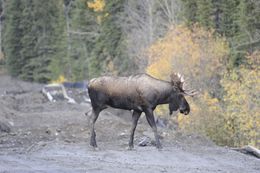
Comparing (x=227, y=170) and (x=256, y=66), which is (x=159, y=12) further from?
(x=227, y=170)

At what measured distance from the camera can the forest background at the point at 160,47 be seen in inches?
1398

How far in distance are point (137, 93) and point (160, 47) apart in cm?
2923

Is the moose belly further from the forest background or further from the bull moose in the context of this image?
the forest background

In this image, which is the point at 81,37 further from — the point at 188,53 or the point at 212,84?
the point at 212,84

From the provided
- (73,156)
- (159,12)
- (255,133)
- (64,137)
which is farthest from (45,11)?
(73,156)

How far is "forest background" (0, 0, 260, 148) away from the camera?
116 ft

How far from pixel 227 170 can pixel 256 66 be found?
22826 mm

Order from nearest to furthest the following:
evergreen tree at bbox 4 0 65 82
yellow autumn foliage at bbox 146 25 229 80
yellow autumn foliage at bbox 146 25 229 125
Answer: yellow autumn foliage at bbox 146 25 229 125, yellow autumn foliage at bbox 146 25 229 80, evergreen tree at bbox 4 0 65 82

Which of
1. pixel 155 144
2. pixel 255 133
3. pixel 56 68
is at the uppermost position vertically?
pixel 155 144

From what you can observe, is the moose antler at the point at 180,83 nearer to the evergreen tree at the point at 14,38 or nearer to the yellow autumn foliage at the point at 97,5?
the yellow autumn foliage at the point at 97,5

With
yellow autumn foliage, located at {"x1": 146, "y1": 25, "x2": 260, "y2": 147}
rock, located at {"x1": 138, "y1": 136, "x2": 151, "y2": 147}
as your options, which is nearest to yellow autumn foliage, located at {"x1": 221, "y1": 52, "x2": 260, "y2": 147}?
yellow autumn foliage, located at {"x1": 146, "y1": 25, "x2": 260, "y2": 147}

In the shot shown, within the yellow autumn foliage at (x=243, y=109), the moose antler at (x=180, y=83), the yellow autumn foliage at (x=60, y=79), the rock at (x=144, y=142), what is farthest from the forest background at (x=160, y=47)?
the moose antler at (x=180, y=83)

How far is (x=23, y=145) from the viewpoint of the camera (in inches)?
827

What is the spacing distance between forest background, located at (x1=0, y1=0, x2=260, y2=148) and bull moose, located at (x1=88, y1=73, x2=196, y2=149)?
1386 centimetres
